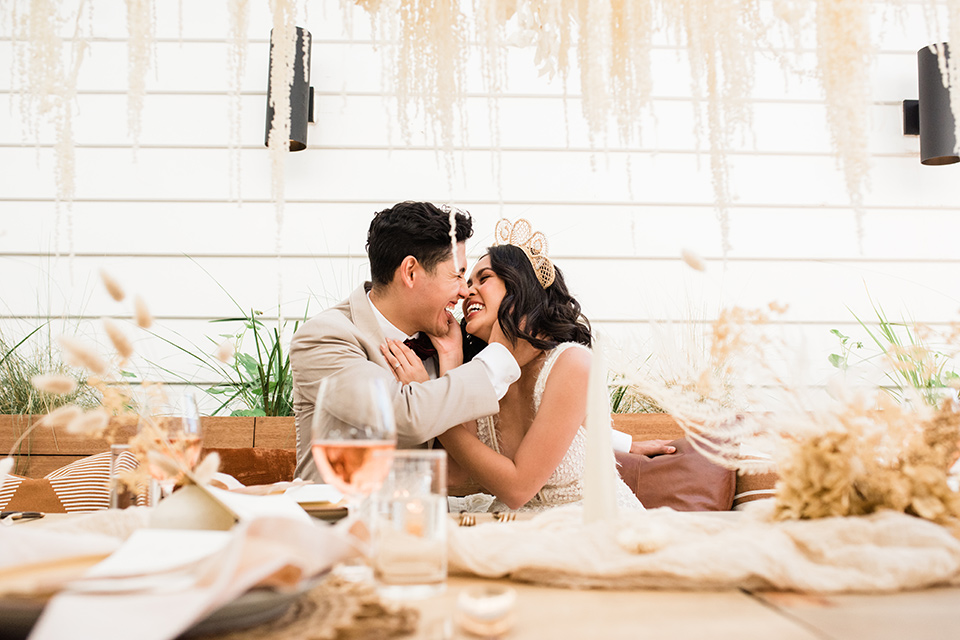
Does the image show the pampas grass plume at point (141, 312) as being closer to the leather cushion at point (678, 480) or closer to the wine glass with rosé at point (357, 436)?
the wine glass with rosé at point (357, 436)

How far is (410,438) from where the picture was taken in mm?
1638

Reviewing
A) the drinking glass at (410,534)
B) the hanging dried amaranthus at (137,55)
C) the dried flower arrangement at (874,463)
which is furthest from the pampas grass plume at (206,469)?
the dried flower arrangement at (874,463)

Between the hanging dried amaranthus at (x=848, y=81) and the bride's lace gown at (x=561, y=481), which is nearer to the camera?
the hanging dried amaranthus at (x=848, y=81)

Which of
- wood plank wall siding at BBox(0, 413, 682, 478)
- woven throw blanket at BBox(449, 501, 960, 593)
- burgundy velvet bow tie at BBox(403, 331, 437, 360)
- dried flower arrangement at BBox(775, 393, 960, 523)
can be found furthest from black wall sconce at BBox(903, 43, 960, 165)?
woven throw blanket at BBox(449, 501, 960, 593)

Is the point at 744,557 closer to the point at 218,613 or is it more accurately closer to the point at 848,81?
the point at 218,613

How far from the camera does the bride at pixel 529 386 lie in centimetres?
175

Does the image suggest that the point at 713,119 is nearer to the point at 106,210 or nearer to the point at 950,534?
the point at 950,534

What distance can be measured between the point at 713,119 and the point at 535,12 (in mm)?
379

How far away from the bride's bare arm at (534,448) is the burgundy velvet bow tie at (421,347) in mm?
370

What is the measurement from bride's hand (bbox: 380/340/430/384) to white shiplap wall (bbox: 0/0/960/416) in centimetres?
127

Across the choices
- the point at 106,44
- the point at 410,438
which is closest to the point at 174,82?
the point at 106,44

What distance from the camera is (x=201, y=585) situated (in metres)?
0.49

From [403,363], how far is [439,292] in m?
0.32

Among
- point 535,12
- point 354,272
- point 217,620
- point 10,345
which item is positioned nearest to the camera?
point 217,620
